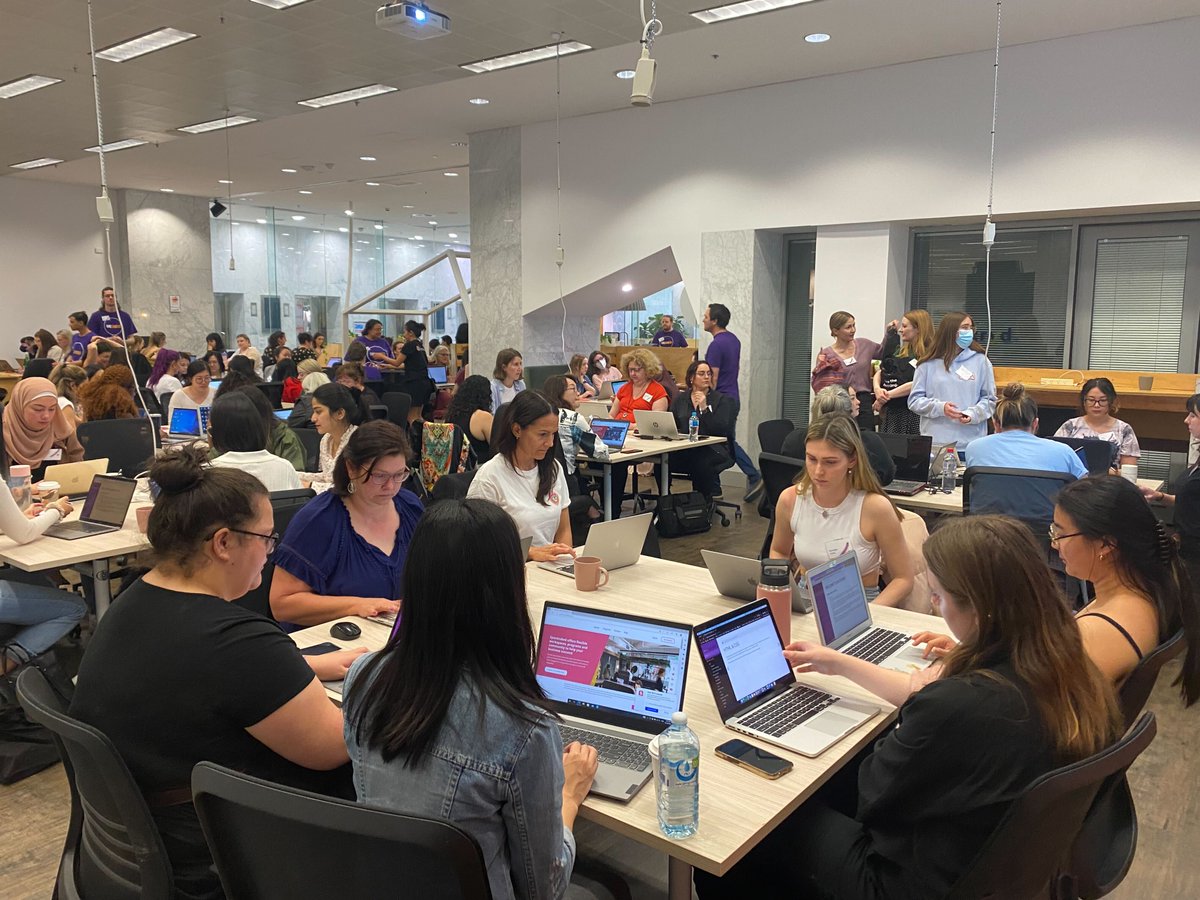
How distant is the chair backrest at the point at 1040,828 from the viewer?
57.8 inches

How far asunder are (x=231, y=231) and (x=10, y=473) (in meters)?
14.6

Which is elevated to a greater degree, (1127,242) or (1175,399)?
(1127,242)

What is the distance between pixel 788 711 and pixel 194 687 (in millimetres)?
1297

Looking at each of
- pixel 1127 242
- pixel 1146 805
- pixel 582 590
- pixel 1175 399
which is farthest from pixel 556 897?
pixel 1127 242

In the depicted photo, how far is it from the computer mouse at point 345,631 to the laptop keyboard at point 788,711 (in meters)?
1.16

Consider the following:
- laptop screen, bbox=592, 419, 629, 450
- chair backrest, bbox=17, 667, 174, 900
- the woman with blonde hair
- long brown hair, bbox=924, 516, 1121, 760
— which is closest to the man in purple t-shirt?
the woman with blonde hair

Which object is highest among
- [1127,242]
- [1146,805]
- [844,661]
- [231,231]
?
[231,231]

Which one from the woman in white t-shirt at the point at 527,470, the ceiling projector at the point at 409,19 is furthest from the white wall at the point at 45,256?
the woman in white t-shirt at the point at 527,470

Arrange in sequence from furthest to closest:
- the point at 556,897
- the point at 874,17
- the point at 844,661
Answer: the point at 874,17 → the point at 844,661 → the point at 556,897

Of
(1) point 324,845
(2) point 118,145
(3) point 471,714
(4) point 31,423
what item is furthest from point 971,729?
(2) point 118,145

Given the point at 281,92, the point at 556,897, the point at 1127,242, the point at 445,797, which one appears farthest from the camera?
the point at 281,92

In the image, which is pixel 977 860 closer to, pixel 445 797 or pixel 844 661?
pixel 844 661

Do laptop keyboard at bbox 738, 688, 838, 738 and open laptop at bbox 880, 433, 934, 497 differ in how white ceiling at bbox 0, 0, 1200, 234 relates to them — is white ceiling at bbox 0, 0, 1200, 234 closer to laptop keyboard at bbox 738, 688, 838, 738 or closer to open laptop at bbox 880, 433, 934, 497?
open laptop at bbox 880, 433, 934, 497

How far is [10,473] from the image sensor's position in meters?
3.95
